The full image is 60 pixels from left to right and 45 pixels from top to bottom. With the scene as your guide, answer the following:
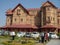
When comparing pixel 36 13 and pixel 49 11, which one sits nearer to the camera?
pixel 49 11

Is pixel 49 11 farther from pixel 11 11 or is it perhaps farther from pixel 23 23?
pixel 11 11

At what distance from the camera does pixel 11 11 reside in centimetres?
6469

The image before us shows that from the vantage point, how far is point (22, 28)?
5962 centimetres

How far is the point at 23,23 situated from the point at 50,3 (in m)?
11.3

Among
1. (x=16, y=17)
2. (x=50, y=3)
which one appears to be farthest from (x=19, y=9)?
(x=50, y=3)

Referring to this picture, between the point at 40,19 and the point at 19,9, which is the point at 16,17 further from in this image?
the point at 40,19

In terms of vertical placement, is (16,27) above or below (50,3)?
below

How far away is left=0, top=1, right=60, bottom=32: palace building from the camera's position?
5906cm

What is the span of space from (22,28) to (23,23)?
289cm

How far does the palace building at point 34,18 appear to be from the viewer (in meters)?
59.1

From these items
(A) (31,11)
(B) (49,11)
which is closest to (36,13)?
(A) (31,11)

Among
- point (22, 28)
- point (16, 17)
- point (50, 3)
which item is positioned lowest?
point (22, 28)

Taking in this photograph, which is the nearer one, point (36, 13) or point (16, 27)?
point (16, 27)

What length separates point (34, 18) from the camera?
64.1 m
